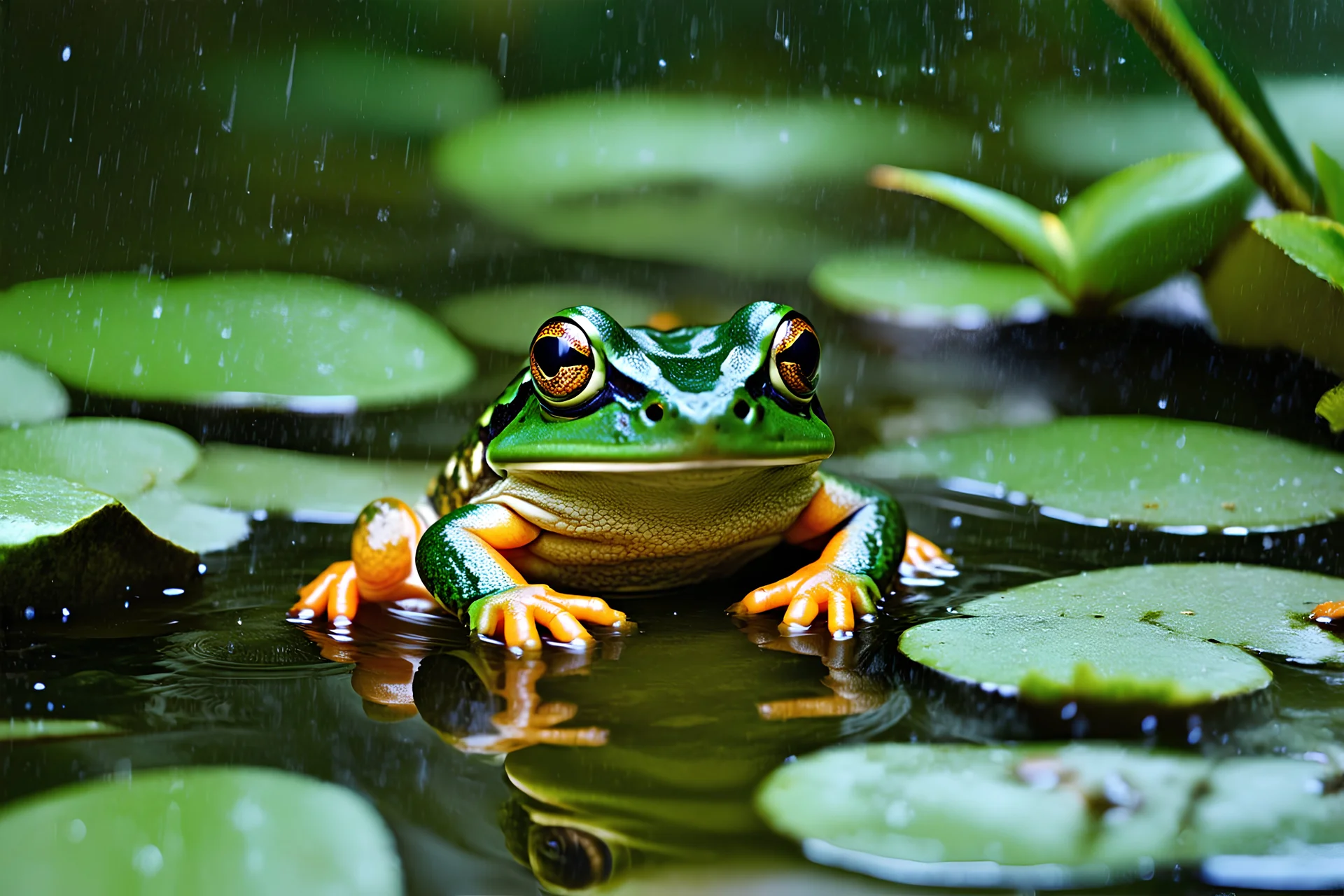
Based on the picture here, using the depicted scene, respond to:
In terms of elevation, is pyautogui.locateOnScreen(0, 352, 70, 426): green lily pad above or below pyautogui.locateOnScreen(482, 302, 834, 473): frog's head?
below

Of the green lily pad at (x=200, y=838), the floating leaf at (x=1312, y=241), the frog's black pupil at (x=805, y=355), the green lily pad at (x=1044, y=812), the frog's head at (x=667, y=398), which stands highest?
the floating leaf at (x=1312, y=241)

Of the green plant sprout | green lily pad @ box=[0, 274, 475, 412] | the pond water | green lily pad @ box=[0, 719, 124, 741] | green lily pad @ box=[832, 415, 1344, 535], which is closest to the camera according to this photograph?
green lily pad @ box=[0, 719, 124, 741]

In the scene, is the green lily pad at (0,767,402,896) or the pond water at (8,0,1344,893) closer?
the green lily pad at (0,767,402,896)

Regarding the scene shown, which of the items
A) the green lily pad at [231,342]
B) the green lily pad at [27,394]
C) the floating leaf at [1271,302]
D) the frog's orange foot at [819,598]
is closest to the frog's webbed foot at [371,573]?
the frog's orange foot at [819,598]

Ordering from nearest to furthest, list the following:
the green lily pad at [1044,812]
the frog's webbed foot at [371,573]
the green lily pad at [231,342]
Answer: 1. the green lily pad at [1044,812]
2. the frog's webbed foot at [371,573]
3. the green lily pad at [231,342]

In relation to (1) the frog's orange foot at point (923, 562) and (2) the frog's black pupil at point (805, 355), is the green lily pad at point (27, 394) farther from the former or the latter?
(1) the frog's orange foot at point (923, 562)

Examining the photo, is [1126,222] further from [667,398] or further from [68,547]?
[68,547]

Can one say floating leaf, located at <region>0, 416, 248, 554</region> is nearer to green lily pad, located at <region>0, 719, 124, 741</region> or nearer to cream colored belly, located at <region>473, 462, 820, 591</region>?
cream colored belly, located at <region>473, 462, 820, 591</region>

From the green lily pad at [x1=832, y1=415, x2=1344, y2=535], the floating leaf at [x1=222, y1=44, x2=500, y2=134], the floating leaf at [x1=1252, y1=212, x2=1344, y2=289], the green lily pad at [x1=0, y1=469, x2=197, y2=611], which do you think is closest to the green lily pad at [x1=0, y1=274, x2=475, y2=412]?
the floating leaf at [x1=222, y1=44, x2=500, y2=134]
